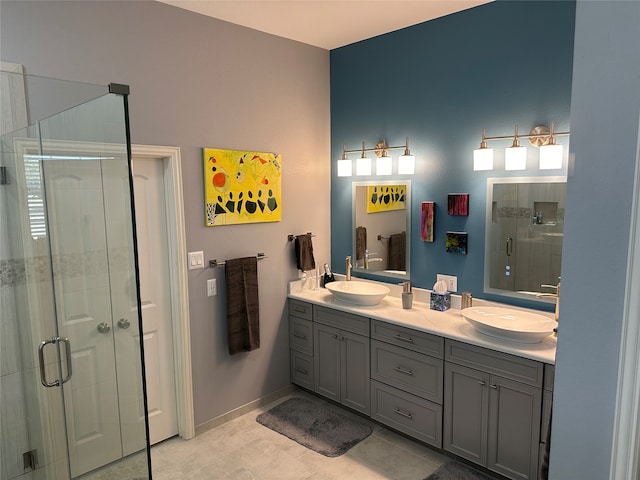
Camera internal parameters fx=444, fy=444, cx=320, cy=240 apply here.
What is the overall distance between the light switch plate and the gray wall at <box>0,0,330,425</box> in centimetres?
4

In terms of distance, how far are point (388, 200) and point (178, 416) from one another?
2284mm

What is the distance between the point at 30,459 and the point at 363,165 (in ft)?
9.42

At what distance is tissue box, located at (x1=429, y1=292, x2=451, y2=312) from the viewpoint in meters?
3.21

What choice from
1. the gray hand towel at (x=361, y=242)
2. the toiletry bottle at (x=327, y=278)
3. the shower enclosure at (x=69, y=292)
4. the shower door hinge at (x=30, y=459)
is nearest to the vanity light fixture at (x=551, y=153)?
the gray hand towel at (x=361, y=242)

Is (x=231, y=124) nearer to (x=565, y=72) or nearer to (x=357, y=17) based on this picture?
(x=357, y=17)

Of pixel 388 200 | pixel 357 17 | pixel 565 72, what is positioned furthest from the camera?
pixel 388 200

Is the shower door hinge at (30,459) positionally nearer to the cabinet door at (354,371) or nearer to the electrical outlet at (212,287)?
the electrical outlet at (212,287)

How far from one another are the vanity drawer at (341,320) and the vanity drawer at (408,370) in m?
0.14

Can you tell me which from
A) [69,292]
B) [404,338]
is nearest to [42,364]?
[69,292]

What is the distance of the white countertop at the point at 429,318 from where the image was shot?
8.04 feet

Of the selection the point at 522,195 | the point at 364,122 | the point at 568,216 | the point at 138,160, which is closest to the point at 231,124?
the point at 138,160

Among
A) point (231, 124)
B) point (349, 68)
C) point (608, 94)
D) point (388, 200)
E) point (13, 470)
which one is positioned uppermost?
point (349, 68)

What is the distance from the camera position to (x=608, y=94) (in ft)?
3.34

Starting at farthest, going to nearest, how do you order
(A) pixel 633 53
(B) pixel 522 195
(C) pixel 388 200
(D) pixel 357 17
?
(C) pixel 388 200, (D) pixel 357 17, (B) pixel 522 195, (A) pixel 633 53
